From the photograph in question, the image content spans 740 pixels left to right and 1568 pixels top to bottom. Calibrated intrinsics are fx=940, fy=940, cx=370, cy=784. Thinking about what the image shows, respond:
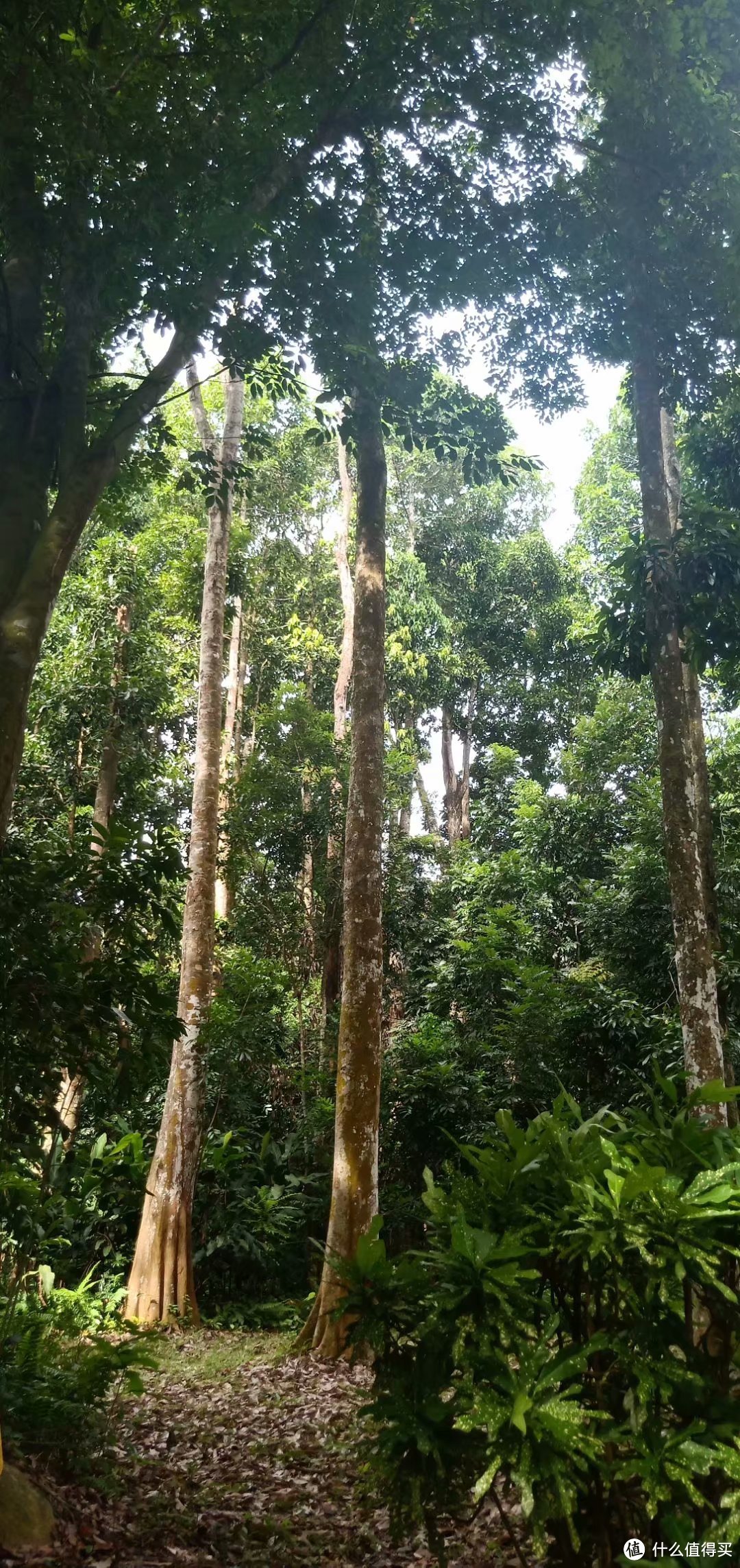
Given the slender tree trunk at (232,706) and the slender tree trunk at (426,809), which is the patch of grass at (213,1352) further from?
the slender tree trunk at (426,809)

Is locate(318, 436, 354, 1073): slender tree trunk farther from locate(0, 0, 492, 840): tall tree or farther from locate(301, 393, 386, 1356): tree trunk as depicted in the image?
locate(0, 0, 492, 840): tall tree

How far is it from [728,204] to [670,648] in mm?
3559

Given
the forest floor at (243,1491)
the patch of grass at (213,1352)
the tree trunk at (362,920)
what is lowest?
the patch of grass at (213,1352)

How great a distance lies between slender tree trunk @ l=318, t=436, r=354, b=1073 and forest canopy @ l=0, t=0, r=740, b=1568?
107 mm

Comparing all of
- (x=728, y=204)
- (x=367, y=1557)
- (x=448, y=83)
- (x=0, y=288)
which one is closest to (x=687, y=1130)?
(x=367, y=1557)

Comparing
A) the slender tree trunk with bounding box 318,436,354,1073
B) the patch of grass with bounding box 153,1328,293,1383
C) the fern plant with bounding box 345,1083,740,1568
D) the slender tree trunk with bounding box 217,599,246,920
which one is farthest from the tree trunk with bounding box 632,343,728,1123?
the slender tree trunk with bounding box 217,599,246,920

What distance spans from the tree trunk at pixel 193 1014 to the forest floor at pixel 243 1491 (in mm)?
1824

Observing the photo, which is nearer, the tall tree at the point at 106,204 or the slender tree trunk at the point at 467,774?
the tall tree at the point at 106,204

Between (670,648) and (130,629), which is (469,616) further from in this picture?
(670,648)

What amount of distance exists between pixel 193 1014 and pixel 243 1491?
17.0 feet

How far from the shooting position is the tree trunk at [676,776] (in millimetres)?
5977

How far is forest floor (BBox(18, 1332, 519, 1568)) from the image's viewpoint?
3.53 meters

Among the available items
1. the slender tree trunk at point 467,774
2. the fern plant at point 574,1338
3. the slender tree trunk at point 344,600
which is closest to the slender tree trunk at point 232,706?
the slender tree trunk at point 344,600

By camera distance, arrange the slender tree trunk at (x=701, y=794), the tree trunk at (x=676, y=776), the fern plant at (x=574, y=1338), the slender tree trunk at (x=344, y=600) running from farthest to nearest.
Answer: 1. the slender tree trunk at (x=344, y=600)
2. the slender tree trunk at (x=701, y=794)
3. the tree trunk at (x=676, y=776)
4. the fern plant at (x=574, y=1338)
